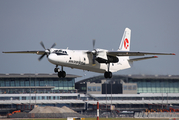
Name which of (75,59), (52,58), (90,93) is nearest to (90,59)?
(75,59)

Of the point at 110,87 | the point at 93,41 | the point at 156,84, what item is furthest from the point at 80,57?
the point at 156,84

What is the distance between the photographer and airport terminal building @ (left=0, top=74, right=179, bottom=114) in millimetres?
90438

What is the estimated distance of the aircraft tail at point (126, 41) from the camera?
52125 mm

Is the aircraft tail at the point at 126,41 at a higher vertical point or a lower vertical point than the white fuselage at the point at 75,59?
higher

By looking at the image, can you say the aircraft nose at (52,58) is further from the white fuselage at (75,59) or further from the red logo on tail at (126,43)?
the red logo on tail at (126,43)

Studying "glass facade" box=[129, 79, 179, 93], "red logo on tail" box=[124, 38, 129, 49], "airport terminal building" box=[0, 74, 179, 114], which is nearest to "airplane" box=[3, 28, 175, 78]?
"red logo on tail" box=[124, 38, 129, 49]

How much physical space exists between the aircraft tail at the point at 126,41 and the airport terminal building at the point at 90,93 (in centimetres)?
3165

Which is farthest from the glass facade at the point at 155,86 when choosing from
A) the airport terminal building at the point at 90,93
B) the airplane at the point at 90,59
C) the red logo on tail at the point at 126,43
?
the airplane at the point at 90,59

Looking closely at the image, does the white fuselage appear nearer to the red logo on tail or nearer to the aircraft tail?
the aircraft tail

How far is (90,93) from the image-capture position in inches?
3979

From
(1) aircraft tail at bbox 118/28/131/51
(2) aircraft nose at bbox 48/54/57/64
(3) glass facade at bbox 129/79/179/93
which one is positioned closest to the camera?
(2) aircraft nose at bbox 48/54/57/64

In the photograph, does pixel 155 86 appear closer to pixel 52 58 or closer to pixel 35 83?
pixel 35 83

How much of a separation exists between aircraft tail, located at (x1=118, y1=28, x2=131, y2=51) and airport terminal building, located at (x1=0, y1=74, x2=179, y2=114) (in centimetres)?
3165

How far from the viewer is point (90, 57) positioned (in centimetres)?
4256
